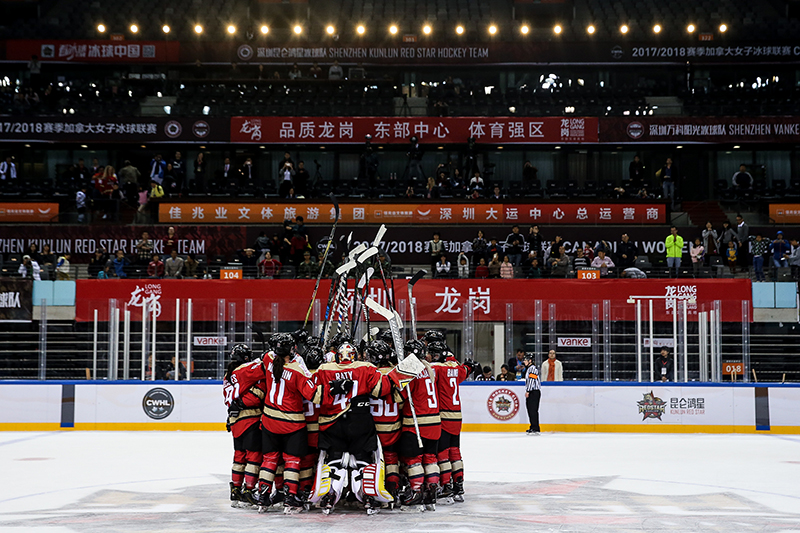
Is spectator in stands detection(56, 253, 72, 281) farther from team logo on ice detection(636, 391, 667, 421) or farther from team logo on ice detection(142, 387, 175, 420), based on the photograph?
team logo on ice detection(636, 391, 667, 421)

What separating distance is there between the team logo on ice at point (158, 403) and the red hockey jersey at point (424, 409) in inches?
355

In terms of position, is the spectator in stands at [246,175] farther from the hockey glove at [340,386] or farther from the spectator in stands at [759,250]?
the hockey glove at [340,386]

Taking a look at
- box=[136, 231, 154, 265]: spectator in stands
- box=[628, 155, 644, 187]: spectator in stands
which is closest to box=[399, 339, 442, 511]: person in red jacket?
box=[136, 231, 154, 265]: spectator in stands

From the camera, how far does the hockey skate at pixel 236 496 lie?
808cm

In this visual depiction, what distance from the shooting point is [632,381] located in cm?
1619

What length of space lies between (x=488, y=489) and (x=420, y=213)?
1664 centimetres

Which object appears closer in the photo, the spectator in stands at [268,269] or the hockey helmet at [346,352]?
the hockey helmet at [346,352]

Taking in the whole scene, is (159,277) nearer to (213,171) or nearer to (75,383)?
(75,383)

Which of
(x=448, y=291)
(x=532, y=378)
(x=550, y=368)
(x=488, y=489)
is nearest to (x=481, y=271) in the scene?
(x=448, y=291)

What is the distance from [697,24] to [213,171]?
1782 cm

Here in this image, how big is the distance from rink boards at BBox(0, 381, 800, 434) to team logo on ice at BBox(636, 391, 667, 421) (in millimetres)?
18

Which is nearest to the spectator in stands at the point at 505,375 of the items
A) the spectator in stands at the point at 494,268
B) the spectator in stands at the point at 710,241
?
the spectator in stands at the point at 494,268

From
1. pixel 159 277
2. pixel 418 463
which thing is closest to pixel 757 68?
pixel 159 277

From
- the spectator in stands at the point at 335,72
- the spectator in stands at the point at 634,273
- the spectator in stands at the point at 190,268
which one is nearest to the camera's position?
the spectator in stands at the point at 634,273
